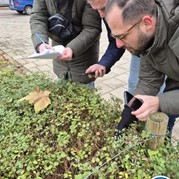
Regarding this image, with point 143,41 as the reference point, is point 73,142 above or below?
below

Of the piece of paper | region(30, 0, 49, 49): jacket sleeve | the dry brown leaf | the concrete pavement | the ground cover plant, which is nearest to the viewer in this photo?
the ground cover plant

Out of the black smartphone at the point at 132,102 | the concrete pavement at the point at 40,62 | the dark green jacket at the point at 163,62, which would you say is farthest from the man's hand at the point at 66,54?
the black smartphone at the point at 132,102

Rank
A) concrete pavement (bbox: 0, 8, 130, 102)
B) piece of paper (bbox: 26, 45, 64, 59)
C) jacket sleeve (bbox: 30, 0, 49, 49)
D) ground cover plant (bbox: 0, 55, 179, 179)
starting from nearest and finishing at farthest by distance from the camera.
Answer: ground cover plant (bbox: 0, 55, 179, 179) → piece of paper (bbox: 26, 45, 64, 59) → jacket sleeve (bbox: 30, 0, 49, 49) → concrete pavement (bbox: 0, 8, 130, 102)

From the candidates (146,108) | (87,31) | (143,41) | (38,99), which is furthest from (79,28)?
(146,108)

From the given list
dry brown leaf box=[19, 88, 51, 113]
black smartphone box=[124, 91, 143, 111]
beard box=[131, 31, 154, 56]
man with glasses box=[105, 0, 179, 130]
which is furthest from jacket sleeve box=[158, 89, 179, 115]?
dry brown leaf box=[19, 88, 51, 113]

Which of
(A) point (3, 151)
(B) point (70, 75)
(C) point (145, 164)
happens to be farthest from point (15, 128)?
(C) point (145, 164)

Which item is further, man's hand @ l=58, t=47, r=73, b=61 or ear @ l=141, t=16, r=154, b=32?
man's hand @ l=58, t=47, r=73, b=61

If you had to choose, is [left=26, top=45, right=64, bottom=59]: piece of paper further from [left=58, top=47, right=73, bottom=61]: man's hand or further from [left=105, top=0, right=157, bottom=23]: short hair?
[left=105, top=0, right=157, bottom=23]: short hair

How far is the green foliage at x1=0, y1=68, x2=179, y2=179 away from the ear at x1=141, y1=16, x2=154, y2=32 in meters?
0.59

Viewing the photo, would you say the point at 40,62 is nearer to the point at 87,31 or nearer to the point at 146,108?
the point at 87,31

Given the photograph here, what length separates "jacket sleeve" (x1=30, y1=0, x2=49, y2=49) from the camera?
2131mm

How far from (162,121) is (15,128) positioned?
1.05 m

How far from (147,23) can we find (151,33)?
6 cm

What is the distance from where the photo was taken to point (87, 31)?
207 cm
